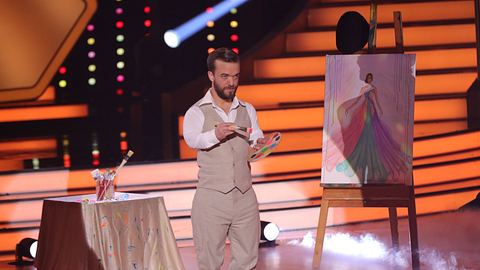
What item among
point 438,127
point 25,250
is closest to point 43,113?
point 25,250

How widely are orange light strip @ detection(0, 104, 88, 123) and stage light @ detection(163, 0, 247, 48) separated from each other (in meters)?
1.26

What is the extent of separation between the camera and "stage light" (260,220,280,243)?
21.5 feet

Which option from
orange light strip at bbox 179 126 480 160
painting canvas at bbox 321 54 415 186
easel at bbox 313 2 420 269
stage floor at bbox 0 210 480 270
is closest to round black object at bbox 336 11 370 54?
painting canvas at bbox 321 54 415 186

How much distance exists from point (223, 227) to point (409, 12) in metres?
6.40

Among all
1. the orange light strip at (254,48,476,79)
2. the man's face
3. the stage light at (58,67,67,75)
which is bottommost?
the man's face

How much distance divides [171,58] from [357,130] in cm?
470

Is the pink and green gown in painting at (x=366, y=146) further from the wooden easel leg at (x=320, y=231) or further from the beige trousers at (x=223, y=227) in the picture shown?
the beige trousers at (x=223, y=227)

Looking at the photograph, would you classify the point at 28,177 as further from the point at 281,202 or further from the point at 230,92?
the point at 230,92

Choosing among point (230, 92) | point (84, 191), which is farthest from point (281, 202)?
point (230, 92)

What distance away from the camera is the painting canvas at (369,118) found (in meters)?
5.43

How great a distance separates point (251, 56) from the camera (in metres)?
9.48

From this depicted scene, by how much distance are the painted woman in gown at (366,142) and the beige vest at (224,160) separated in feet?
5.32

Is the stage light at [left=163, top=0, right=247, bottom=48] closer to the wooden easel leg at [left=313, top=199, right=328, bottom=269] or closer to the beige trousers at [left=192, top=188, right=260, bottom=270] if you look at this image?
the wooden easel leg at [left=313, top=199, right=328, bottom=269]

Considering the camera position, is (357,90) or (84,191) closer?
(357,90)
